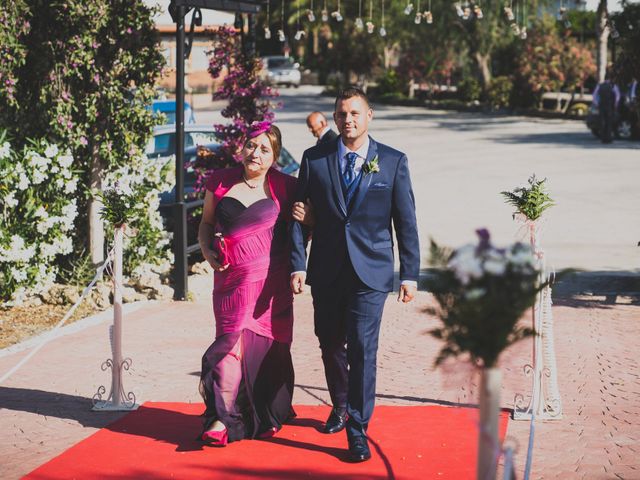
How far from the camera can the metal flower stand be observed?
701cm

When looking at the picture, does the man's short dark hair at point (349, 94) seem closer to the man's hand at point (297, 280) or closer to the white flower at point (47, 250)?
the man's hand at point (297, 280)

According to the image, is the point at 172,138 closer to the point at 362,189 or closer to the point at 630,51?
the point at 630,51

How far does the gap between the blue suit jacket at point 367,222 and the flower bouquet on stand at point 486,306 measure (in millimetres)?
2135

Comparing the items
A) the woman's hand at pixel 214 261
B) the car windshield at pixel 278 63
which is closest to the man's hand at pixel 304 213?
the woman's hand at pixel 214 261

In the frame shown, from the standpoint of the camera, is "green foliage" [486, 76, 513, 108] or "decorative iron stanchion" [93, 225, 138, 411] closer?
"decorative iron stanchion" [93, 225, 138, 411]

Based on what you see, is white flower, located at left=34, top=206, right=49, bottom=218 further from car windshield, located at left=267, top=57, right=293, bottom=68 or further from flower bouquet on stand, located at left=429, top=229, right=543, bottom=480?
car windshield, located at left=267, top=57, right=293, bottom=68

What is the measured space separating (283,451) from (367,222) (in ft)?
4.57

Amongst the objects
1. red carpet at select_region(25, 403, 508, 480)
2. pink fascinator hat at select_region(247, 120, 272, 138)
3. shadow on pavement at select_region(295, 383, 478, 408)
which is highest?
pink fascinator hat at select_region(247, 120, 272, 138)

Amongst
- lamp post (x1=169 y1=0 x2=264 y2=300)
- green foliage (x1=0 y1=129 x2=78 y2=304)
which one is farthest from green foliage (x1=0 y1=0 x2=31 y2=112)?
lamp post (x1=169 y1=0 x2=264 y2=300)

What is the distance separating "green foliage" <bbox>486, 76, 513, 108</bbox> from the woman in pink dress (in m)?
37.4

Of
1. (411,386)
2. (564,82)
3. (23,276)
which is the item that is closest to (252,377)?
(411,386)

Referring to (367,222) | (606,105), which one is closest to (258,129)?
(367,222)

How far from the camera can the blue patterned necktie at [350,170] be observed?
20.5 ft

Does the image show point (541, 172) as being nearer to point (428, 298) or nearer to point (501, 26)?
point (428, 298)
